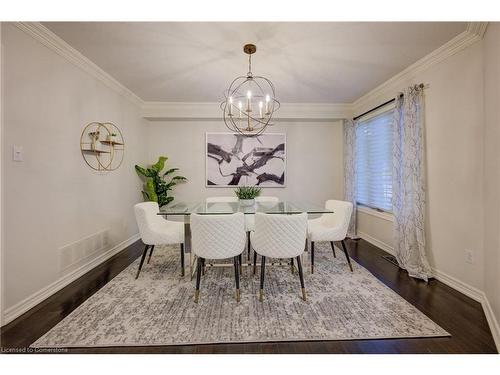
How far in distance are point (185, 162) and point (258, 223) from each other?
2983mm

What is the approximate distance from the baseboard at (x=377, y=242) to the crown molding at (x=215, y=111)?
2.33 m

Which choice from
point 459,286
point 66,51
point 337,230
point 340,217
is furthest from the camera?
point 340,217

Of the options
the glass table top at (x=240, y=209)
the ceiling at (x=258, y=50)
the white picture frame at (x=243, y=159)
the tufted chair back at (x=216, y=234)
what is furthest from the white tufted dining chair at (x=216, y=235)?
the white picture frame at (x=243, y=159)

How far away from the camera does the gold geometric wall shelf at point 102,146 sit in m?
2.78

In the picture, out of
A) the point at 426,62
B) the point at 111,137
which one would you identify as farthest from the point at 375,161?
the point at 111,137

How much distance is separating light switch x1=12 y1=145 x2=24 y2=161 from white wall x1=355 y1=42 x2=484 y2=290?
4192 mm

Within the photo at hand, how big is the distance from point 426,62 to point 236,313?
11.4 feet

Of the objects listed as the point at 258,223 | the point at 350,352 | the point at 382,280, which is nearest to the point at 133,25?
the point at 258,223

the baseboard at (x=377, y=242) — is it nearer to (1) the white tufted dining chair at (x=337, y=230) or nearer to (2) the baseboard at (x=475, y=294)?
(2) the baseboard at (x=475, y=294)

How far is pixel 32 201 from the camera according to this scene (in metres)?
2.02

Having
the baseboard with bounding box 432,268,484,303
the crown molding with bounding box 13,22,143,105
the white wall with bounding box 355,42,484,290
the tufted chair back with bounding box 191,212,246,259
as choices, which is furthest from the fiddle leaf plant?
the baseboard with bounding box 432,268,484,303

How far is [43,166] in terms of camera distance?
2139 mm

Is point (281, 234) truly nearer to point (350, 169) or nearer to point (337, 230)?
point (337, 230)

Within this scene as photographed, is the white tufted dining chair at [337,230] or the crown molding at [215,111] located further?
the crown molding at [215,111]
